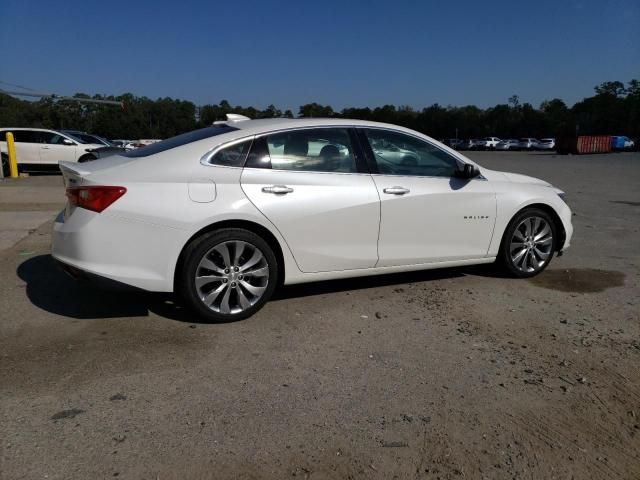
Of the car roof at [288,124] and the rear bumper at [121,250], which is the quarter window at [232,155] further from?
the rear bumper at [121,250]

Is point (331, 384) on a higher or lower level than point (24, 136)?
lower

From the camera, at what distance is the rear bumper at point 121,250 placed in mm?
3717

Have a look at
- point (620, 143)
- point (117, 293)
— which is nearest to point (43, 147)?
point (117, 293)

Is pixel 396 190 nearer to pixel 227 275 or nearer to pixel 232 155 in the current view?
pixel 232 155

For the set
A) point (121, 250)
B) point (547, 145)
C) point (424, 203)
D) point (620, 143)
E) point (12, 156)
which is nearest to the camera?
point (121, 250)

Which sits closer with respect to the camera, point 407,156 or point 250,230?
point 250,230

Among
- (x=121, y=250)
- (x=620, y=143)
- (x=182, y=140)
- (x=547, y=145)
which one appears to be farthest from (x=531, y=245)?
(x=547, y=145)

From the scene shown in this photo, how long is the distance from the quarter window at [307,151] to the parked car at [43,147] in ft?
49.9

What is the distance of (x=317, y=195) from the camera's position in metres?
4.26

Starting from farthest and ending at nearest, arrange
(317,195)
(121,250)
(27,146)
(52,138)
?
1. (52,138)
2. (27,146)
3. (317,195)
4. (121,250)

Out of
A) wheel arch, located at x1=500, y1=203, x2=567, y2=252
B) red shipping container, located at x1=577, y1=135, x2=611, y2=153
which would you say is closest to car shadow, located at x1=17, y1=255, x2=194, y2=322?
wheel arch, located at x1=500, y1=203, x2=567, y2=252

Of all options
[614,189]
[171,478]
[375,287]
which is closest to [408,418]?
[171,478]

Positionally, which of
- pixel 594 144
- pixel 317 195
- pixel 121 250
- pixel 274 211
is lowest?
pixel 121 250

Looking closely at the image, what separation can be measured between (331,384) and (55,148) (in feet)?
57.2
